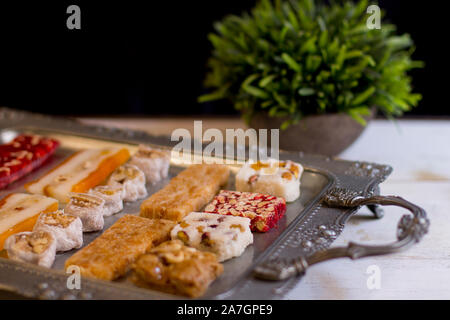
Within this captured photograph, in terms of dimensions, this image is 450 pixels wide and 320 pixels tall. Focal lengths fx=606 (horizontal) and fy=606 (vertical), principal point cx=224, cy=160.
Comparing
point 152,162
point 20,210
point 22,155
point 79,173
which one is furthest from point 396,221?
point 22,155

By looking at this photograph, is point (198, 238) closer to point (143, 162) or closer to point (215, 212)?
point (215, 212)

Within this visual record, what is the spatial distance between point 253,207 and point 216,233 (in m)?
0.24

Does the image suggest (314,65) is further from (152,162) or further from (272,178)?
(152,162)

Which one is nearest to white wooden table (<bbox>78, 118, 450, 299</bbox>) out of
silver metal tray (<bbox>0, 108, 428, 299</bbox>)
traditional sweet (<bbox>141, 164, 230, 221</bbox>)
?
silver metal tray (<bbox>0, 108, 428, 299</bbox>)

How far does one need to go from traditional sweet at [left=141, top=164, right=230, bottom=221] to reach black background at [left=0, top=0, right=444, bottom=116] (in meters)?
1.36

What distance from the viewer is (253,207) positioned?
1.97 meters

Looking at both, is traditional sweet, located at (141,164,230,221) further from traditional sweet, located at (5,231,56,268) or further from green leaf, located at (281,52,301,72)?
green leaf, located at (281,52,301,72)

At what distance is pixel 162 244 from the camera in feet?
5.65

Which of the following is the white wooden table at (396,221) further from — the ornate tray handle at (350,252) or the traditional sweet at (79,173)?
the traditional sweet at (79,173)

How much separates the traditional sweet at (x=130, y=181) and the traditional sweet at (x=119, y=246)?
9.6 inches

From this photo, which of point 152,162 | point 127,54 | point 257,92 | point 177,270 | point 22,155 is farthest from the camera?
point 127,54

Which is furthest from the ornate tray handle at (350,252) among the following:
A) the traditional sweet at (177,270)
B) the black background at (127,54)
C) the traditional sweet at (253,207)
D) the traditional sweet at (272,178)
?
the black background at (127,54)

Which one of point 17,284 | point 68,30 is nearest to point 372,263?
point 17,284

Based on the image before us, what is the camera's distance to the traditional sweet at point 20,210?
1896mm
